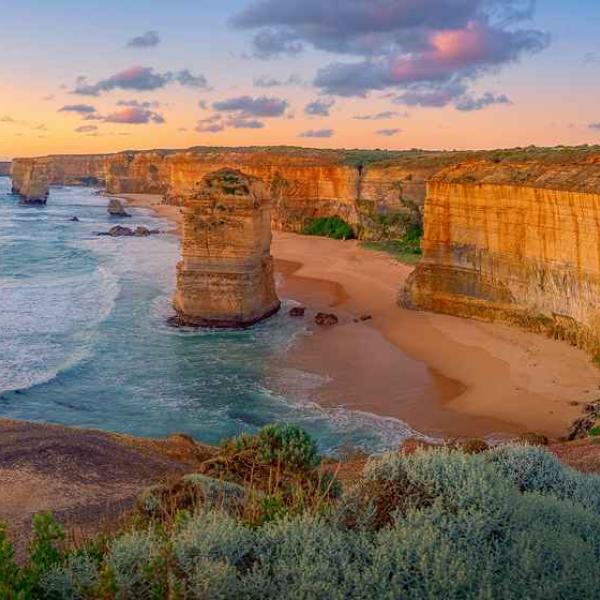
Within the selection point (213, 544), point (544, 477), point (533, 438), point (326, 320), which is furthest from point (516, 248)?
point (213, 544)

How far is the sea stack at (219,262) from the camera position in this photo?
26.5 m

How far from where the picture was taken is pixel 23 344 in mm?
23922

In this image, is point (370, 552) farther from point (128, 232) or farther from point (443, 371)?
point (128, 232)

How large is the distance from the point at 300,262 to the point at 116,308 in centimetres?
1732

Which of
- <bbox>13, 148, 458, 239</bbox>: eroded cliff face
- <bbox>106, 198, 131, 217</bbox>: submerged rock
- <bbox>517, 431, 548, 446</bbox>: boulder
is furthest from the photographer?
<bbox>106, 198, 131, 217</bbox>: submerged rock

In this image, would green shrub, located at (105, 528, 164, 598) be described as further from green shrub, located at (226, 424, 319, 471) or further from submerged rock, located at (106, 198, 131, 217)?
submerged rock, located at (106, 198, 131, 217)

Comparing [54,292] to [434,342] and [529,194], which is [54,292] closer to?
[434,342]

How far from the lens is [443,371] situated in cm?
2150

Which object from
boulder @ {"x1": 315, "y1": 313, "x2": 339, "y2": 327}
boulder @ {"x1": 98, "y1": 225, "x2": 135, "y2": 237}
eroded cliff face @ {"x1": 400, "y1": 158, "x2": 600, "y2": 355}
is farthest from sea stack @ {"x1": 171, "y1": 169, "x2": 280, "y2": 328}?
boulder @ {"x1": 98, "y1": 225, "x2": 135, "y2": 237}

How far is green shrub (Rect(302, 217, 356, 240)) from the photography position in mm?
55562

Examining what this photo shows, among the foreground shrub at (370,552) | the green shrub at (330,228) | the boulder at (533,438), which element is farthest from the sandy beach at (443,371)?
the green shrub at (330,228)

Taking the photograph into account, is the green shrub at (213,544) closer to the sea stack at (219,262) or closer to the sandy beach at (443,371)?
the sandy beach at (443,371)

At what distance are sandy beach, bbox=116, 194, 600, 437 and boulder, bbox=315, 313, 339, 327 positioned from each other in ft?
1.16

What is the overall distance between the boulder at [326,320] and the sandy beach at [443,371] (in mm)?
352
